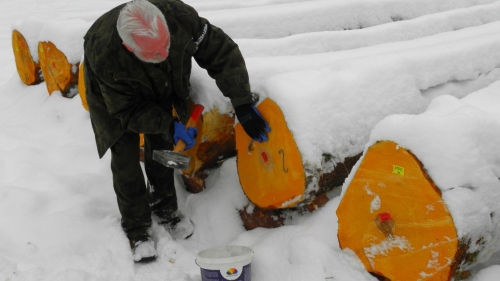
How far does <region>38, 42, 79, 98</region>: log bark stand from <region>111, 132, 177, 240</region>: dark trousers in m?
1.68

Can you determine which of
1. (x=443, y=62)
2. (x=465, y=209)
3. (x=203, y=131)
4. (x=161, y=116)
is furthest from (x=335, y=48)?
(x=465, y=209)

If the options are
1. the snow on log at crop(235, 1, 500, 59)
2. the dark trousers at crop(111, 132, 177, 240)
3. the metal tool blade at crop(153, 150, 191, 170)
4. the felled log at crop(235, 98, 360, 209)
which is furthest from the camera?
the snow on log at crop(235, 1, 500, 59)

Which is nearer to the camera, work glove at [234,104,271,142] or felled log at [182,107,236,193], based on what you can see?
work glove at [234,104,271,142]

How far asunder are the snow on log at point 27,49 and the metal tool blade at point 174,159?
2.85 m

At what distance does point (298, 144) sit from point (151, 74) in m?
0.83

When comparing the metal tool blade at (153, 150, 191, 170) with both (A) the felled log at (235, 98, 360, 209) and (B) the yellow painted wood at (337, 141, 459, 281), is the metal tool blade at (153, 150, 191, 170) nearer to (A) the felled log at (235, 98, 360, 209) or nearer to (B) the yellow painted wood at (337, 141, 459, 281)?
(A) the felled log at (235, 98, 360, 209)

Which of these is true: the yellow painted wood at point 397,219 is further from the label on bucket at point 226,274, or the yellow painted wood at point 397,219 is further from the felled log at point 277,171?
the label on bucket at point 226,274

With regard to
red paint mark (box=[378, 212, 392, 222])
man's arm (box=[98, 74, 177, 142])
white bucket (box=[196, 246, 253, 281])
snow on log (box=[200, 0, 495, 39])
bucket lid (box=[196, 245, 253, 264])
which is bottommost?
bucket lid (box=[196, 245, 253, 264])

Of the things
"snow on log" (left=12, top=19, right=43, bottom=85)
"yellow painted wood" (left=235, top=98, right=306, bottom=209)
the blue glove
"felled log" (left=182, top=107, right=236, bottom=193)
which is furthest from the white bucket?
"snow on log" (left=12, top=19, right=43, bottom=85)

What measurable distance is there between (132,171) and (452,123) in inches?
69.1

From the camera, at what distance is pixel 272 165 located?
2.69m

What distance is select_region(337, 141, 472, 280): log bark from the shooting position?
2.07 m

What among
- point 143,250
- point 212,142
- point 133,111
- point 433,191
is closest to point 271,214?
point 212,142

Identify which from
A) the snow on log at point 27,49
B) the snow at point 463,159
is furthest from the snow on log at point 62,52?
the snow at point 463,159
